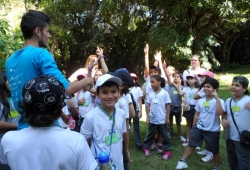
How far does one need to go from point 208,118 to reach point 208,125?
0.10 meters

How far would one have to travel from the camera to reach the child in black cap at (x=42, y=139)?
1206 mm

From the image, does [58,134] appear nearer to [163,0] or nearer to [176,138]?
[176,138]

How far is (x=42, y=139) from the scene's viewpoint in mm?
1219

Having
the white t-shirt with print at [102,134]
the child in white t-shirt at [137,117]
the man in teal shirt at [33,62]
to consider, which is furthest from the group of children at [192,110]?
the man in teal shirt at [33,62]

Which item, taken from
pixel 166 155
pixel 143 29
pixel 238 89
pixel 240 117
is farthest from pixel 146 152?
pixel 143 29

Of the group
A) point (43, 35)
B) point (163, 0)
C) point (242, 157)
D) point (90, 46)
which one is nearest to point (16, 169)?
point (43, 35)

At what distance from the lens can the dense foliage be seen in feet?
37.3

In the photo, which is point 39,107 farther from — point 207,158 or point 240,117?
point 207,158

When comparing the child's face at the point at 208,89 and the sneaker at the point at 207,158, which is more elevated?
the child's face at the point at 208,89

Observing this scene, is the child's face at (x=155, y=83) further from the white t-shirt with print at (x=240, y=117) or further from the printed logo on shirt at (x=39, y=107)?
the printed logo on shirt at (x=39, y=107)

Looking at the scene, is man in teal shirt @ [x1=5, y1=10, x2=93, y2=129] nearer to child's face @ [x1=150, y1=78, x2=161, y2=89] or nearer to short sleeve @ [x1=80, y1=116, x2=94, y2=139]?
short sleeve @ [x1=80, y1=116, x2=94, y2=139]

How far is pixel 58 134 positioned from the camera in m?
1.24

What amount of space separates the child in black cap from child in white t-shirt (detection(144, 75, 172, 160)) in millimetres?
3236

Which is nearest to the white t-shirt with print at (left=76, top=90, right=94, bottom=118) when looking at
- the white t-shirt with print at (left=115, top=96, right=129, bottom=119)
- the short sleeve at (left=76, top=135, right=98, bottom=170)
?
the white t-shirt with print at (left=115, top=96, right=129, bottom=119)
